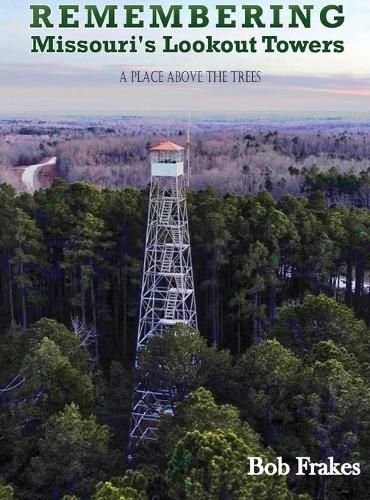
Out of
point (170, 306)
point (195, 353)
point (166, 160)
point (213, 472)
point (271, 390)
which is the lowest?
point (271, 390)

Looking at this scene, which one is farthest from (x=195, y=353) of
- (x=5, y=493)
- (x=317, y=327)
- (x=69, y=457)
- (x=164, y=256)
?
(x=5, y=493)

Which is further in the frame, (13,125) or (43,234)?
(13,125)

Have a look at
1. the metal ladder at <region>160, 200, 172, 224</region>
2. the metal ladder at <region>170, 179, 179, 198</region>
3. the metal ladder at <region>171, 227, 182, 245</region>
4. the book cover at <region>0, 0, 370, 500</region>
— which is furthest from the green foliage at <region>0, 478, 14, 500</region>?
the metal ladder at <region>170, 179, 179, 198</region>

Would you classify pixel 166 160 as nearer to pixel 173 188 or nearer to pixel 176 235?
pixel 173 188

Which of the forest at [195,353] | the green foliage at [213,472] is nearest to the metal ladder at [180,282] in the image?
the forest at [195,353]

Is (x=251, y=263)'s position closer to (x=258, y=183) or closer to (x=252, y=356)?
(x=252, y=356)

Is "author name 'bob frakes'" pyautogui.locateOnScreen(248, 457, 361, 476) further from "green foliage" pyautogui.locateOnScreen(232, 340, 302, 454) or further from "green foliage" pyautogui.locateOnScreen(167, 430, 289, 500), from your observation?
"green foliage" pyautogui.locateOnScreen(232, 340, 302, 454)

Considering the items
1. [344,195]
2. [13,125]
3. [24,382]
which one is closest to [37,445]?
[24,382]
